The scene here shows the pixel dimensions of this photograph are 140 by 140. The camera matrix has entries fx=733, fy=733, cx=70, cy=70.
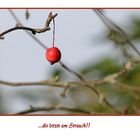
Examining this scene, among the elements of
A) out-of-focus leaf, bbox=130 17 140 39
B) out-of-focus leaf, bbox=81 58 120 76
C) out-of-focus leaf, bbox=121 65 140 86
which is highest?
out-of-focus leaf, bbox=130 17 140 39

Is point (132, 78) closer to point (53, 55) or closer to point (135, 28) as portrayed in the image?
point (135, 28)

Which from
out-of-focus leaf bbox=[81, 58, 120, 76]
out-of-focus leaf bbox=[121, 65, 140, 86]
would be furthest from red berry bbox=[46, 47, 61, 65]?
out-of-focus leaf bbox=[81, 58, 120, 76]

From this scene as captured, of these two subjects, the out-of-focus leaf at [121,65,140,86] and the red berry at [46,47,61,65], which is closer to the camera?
the red berry at [46,47,61,65]

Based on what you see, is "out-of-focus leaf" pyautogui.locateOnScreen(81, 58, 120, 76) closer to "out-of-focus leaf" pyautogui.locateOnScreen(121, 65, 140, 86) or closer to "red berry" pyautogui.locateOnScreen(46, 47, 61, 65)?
"out-of-focus leaf" pyautogui.locateOnScreen(121, 65, 140, 86)

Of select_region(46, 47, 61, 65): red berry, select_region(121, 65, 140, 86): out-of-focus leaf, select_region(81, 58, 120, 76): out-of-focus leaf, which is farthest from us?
select_region(81, 58, 120, 76): out-of-focus leaf

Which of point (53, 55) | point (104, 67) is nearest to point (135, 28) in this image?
point (104, 67)
